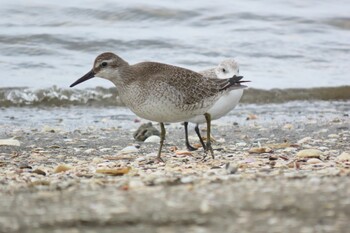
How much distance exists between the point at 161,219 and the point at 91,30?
1106 centimetres

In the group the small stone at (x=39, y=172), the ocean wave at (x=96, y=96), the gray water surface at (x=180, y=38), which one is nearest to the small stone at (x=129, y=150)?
the small stone at (x=39, y=172)

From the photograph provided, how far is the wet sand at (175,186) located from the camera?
354 centimetres

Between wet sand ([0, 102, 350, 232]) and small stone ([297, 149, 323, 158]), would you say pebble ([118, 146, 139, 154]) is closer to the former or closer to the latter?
wet sand ([0, 102, 350, 232])

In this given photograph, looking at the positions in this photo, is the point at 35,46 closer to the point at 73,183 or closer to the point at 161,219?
the point at 73,183

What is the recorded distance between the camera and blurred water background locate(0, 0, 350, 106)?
1181 cm

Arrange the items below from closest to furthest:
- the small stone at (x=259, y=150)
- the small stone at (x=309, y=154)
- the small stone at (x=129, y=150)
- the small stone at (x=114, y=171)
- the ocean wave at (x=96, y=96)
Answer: the small stone at (x=114, y=171) < the small stone at (x=309, y=154) < the small stone at (x=259, y=150) < the small stone at (x=129, y=150) < the ocean wave at (x=96, y=96)

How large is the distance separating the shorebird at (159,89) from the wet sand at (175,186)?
44 cm

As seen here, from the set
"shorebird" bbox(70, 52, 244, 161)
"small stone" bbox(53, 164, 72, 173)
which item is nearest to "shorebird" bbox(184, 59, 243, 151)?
"shorebird" bbox(70, 52, 244, 161)

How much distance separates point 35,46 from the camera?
12977 millimetres

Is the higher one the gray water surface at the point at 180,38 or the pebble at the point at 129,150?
the gray water surface at the point at 180,38

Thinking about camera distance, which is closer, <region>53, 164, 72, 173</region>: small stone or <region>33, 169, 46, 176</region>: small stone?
<region>33, 169, 46, 176</region>: small stone

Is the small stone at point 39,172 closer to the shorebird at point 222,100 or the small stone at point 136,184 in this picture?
the small stone at point 136,184

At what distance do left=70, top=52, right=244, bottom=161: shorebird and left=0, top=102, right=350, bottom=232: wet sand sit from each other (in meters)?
0.44

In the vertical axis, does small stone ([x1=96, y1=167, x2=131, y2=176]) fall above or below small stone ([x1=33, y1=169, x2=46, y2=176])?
above
